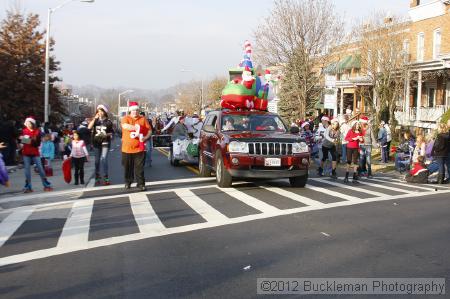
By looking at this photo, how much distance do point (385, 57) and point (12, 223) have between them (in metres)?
27.0

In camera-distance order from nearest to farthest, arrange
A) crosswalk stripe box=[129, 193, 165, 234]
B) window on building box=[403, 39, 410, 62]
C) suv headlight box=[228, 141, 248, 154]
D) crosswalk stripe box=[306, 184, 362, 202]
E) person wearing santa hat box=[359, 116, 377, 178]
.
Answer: crosswalk stripe box=[129, 193, 165, 234]
crosswalk stripe box=[306, 184, 362, 202]
suv headlight box=[228, 141, 248, 154]
person wearing santa hat box=[359, 116, 377, 178]
window on building box=[403, 39, 410, 62]

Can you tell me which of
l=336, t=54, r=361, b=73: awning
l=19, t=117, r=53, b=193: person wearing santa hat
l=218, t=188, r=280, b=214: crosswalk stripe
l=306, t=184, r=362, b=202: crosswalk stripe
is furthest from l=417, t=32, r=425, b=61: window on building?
l=19, t=117, r=53, b=193: person wearing santa hat

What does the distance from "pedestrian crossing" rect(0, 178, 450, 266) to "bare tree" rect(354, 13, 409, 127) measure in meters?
19.4

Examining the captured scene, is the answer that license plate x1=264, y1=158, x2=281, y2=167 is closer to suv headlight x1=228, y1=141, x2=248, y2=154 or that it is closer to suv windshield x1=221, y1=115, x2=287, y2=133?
suv headlight x1=228, y1=141, x2=248, y2=154

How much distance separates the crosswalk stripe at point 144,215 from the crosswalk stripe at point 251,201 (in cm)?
179

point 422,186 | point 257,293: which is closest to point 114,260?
point 257,293

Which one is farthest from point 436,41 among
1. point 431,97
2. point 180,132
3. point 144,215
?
point 144,215

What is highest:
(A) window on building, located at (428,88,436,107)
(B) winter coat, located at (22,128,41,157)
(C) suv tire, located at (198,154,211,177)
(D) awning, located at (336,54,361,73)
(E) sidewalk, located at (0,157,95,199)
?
(D) awning, located at (336,54,361,73)

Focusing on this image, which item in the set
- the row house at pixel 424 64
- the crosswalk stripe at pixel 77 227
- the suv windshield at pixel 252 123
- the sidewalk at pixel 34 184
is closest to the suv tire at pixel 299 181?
the suv windshield at pixel 252 123

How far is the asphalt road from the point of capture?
540 cm

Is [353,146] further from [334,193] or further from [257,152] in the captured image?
[257,152]

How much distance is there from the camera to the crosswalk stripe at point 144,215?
7846 millimetres

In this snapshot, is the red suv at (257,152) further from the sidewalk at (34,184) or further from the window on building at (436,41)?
the window on building at (436,41)

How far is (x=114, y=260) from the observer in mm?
6172
